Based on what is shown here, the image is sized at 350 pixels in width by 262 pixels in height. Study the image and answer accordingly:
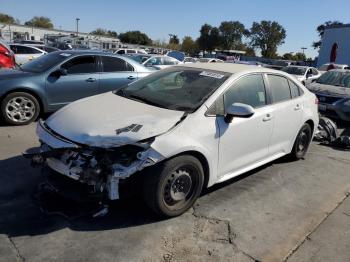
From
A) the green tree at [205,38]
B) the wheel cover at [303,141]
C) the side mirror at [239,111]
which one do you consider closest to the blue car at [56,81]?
the wheel cover at [303,141]

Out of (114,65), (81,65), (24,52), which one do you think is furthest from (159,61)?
(81,65)

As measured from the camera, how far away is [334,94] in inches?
397

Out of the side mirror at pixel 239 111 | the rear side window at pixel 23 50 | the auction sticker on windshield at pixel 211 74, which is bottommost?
the rear side window at pixel 23 50

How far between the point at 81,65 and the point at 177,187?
4.87 metres

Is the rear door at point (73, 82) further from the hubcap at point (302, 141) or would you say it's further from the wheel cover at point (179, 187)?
the wheel cover at point (179, 187)

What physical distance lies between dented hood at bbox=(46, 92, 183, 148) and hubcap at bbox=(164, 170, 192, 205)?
18.9 inches

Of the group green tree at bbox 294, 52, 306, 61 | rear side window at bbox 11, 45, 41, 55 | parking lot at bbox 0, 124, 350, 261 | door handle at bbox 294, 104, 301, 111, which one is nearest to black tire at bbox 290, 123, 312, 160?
door handle at bbox 294, 104, 301, 111

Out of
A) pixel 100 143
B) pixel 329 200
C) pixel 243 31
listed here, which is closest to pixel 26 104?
pixel 100 143

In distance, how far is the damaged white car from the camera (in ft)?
12.0

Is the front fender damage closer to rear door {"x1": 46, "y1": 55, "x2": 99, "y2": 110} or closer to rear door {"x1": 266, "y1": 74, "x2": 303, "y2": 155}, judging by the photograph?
rear door {"x1": 266, "y1": 74, "x2": 303, "y2": 155}

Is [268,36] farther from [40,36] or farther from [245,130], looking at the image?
[245,130]

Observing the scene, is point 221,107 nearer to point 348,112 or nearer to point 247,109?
point 247,109

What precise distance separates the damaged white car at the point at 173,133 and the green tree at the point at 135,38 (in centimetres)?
10458

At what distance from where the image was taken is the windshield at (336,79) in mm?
10977
